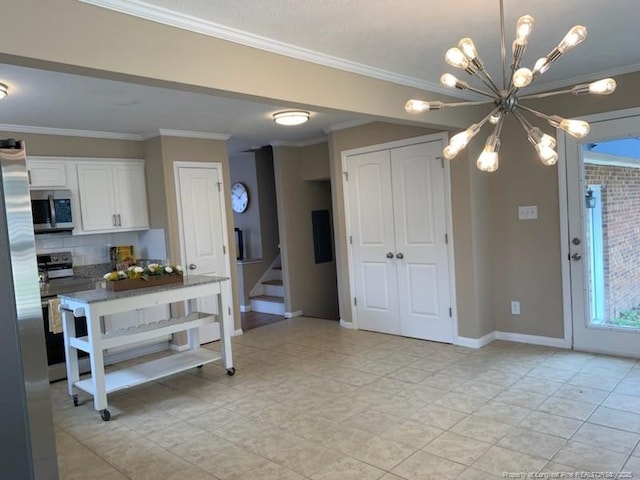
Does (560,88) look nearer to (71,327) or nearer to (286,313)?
(286,313)

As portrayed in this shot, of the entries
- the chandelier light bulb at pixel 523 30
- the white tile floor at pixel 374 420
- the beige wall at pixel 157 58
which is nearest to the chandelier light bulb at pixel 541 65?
the chandelier light bulb at pixel 523 30

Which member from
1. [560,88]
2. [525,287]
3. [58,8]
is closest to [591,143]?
[560,88]

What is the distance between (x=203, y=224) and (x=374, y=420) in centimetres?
314

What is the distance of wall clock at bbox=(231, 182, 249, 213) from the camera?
307 inches

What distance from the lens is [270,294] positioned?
7.47 meters

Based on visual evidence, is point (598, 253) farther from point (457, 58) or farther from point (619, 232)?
point (457, 58)

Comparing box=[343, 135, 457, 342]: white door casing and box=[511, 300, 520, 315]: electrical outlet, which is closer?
box=[511, 300, 520, 315]: electrical outlet

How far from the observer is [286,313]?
21.7ft

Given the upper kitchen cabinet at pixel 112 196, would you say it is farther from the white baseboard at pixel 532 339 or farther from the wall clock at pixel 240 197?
the white baseboard at pixel 532 339

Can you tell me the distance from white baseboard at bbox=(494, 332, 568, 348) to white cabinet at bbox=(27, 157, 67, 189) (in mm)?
4645

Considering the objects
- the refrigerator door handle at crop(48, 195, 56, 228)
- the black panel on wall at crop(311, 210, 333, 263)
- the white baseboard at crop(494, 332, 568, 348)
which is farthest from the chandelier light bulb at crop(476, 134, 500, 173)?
the black panel on wall at crop(311, 210, 333, 263)

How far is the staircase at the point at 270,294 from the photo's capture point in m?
7.06

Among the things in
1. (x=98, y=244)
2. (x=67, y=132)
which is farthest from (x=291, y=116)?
(x=98, y=244)

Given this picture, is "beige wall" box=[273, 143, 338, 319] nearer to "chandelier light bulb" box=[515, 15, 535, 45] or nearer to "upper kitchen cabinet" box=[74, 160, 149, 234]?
"upper kitchen cabinet" box=[74, 160, 149, 234]
